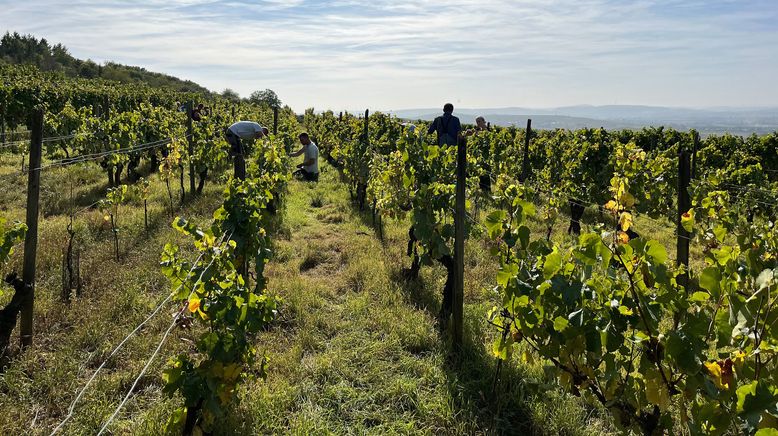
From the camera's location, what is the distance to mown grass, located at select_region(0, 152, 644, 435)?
3264mm

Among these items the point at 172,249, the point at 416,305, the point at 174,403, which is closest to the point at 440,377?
the point at 416,305

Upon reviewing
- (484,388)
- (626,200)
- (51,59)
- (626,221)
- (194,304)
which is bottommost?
(484,388)

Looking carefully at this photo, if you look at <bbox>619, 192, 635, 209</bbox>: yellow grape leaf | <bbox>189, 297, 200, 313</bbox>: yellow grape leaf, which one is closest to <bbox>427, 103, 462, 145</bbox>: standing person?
<bbox>619, 192, 635, 209</bbox>: yellow grape leaf

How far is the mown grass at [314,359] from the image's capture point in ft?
10.7

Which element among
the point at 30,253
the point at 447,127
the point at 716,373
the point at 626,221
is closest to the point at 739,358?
the point at 716,373

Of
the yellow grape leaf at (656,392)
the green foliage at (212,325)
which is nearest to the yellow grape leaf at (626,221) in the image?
the yellow grape leaf at (656,392)

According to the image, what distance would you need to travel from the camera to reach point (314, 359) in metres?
4.08

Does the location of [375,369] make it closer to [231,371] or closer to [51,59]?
[231,371]

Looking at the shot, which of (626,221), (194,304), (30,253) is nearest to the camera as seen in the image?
(194,304)

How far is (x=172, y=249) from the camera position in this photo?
10.3 feet

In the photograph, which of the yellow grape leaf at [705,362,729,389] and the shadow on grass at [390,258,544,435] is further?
the shadow on grass at [390,258,544,435]

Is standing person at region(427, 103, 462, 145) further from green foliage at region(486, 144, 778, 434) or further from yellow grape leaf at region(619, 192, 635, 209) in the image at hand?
green foliage at region(486, 144, 778, 434)

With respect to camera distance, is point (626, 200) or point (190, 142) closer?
point (626, 200)

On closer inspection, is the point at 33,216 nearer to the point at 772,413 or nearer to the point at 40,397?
the point at 40,397
